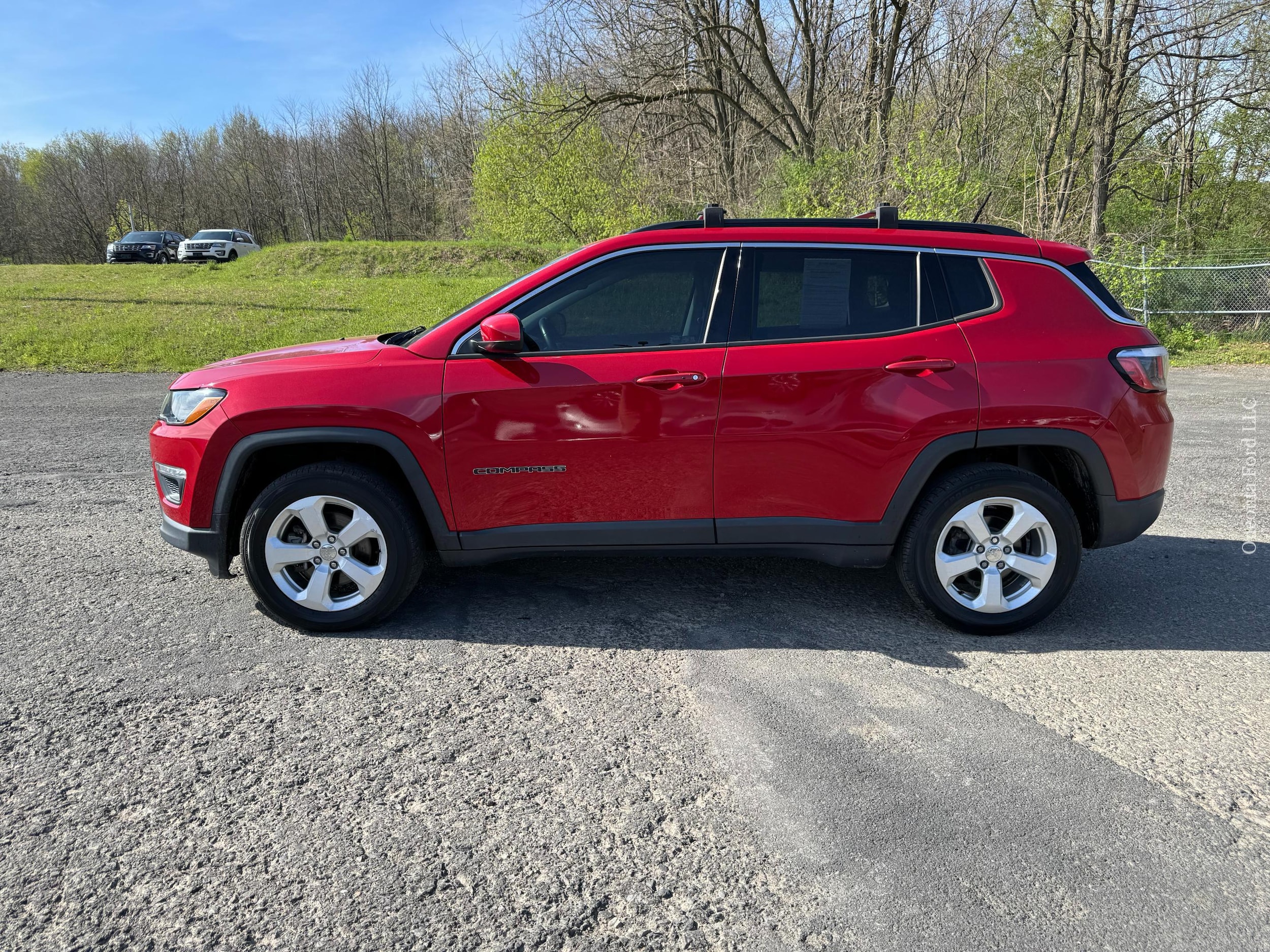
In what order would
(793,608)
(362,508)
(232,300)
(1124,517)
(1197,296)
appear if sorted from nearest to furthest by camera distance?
(362,508)
(1124,517)
(793,608)
(1197,296)
(232,300)

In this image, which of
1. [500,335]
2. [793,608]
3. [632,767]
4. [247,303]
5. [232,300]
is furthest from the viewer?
[232,300]

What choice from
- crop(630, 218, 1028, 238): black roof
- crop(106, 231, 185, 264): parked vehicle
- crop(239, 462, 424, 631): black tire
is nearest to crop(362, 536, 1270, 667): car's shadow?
crop(239, 462, 424, 631): black tire

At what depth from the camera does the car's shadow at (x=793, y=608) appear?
388 cm

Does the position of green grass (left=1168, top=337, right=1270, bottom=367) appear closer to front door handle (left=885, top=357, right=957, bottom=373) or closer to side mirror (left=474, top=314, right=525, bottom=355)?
front door handle (left=885, top=357, right=957, bottom=373)

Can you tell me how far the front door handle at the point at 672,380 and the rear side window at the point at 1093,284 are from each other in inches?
72.2

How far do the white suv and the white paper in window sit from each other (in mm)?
34802

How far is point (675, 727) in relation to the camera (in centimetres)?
310

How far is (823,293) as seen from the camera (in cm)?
390

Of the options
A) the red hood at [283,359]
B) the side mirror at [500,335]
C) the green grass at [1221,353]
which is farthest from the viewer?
the green grass at [1221,353]

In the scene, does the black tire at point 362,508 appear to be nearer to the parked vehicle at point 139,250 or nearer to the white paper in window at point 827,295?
the white paper in window at point 827,295

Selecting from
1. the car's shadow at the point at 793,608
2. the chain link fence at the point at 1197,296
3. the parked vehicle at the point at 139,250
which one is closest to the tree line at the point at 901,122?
the chain link fence at the point at 1197,296

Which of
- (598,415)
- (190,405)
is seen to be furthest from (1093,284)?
(190,405)

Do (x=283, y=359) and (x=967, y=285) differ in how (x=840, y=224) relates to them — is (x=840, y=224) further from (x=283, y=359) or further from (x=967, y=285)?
(x=283, y=359)

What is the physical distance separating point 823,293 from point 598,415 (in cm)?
118
